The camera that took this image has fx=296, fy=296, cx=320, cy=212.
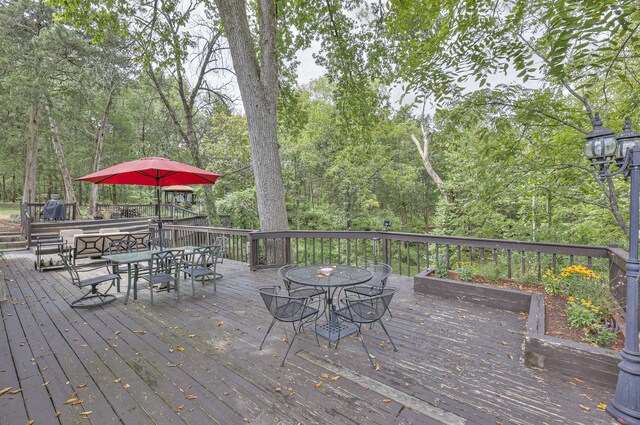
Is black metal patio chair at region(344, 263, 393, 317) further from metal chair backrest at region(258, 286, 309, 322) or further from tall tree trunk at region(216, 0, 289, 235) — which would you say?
tall tree trunk at region(216, 0, 289, 235)

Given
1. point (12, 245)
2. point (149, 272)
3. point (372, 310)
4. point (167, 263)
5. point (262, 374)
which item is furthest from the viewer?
point (12, 245)

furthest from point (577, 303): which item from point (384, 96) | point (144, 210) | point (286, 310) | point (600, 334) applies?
point (144, 210)

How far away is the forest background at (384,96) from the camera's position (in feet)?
15.7

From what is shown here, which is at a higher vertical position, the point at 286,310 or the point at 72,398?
the point at 286,310

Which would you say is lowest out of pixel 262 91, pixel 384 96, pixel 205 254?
pixel 205 254

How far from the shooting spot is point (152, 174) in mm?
5188

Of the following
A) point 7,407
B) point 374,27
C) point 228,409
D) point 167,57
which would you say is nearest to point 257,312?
point 228,409

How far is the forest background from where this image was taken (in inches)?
189

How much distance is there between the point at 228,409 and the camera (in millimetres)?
2154

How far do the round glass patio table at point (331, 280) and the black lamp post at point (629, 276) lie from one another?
2.02 m

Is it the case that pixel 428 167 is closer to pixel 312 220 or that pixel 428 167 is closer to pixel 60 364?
pixel 312 220

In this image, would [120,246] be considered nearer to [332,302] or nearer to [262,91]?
[262,91]

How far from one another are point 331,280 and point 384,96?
7805 mm

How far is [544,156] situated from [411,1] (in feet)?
12.1
